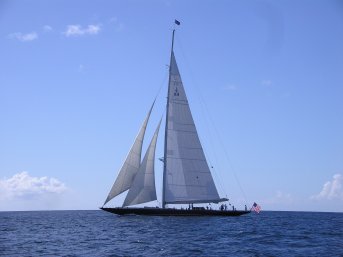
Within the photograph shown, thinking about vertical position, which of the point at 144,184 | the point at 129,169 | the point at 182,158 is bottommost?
the point at 144,184

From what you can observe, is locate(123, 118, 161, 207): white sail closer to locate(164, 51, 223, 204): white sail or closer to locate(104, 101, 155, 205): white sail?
locate(104, 101, 155, 205): white sail

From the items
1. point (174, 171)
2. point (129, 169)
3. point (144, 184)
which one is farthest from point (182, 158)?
point (129, 169)

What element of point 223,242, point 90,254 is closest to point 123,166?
point 223,242

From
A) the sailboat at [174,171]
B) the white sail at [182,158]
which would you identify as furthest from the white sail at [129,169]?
the white sail at [182,158]

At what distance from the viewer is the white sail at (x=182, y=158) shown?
56.8m

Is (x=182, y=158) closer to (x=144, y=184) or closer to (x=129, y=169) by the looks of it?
(x=144, y=184)

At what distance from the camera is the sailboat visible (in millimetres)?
54531

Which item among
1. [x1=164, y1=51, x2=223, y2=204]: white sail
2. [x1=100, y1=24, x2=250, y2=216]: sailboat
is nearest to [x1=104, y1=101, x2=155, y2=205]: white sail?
[x1=100, y1=24, x2=250, y2=216]: sailboat

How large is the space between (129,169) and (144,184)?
2556 millimetres

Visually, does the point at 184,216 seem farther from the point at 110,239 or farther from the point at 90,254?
the point at 90,254

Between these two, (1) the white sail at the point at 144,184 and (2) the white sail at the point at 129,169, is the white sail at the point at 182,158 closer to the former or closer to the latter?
(1) the white sail at the point at 144,184

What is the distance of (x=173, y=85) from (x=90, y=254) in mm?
33853

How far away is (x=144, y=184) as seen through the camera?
2153 inches

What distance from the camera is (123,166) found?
178 ft
